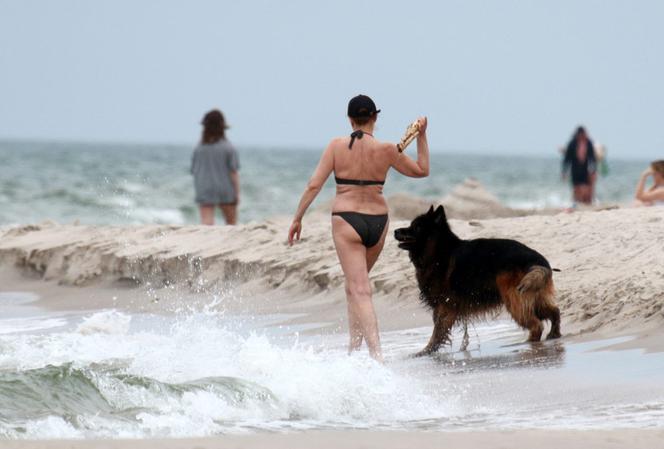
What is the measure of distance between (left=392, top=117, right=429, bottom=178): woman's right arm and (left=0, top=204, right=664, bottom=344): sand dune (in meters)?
1.69

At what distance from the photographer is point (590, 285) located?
9039mm

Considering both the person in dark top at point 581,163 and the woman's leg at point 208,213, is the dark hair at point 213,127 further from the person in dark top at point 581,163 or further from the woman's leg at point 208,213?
the person in dark top at point 581,163

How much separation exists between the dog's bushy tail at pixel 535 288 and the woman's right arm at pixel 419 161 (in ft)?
3.14

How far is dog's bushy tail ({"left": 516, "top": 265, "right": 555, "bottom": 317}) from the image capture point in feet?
25.1

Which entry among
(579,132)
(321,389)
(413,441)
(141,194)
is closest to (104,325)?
(321,389)

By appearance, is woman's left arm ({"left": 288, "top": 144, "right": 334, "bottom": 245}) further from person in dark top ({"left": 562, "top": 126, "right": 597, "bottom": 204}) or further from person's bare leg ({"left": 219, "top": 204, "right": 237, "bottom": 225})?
person in dark top ({"left": 562, "top": 126, "right": 597, "bottom": 204})

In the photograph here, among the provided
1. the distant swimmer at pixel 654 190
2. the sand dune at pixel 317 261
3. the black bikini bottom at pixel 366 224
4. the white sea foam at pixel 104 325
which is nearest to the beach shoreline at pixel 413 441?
the black bikini bottom at pixel 366 224

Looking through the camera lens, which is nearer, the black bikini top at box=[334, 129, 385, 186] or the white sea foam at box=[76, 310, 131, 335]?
the black bikini top at box=[334, 129, 385, 186]

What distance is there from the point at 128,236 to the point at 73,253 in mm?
702

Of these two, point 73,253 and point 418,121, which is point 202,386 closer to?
point 418,121

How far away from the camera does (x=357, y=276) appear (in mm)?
7461

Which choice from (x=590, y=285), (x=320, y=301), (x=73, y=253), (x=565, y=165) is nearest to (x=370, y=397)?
(x=590, y=285)

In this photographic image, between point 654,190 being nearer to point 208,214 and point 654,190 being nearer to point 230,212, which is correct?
point 230,212

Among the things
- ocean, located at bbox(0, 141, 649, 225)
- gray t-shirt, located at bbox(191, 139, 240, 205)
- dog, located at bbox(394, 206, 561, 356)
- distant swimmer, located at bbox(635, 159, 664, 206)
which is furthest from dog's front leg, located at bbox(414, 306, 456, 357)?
ocean, located at bbox(0, 141, 649, 225)
